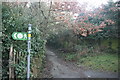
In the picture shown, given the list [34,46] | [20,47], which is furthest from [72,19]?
[20,47]

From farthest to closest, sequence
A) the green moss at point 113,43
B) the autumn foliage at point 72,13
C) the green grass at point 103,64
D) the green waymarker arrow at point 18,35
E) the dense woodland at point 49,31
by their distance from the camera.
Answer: the green moss at point 113,43
the green grass at point 103,64
the autumn foliage at point 72,13
the dense woodland at point 49,31
the green waymarker arrow at point 18,35

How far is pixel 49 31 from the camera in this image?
7188 millimetres

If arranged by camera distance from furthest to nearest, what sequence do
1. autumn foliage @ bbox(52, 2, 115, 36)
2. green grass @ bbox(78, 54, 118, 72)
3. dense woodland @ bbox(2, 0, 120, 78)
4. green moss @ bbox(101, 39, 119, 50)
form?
green moss @ bbox(101, 39, 119, 50) < green grass @ bbox(78, 54, 118, 72) < autumn foliage @ bbox(52, 2, 115, 36) < dense woodland @ bbox(2, 0, 120, 78)

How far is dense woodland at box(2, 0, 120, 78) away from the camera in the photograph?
2.69m

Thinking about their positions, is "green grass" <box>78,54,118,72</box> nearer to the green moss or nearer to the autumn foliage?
the autumn foliage

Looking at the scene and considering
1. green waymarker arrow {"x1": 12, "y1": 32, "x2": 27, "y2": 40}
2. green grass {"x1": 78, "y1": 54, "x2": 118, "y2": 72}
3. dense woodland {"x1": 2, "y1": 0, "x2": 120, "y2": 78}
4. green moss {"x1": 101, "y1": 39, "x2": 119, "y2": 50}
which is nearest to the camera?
green waymarker arrow {"x1": 12, "y1": 32, "x2": 27, "y2": 40}

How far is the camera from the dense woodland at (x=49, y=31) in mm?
2686

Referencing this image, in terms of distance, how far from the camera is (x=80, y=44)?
375 inches

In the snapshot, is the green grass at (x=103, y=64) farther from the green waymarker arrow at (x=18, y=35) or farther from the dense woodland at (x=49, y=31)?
the green waymarker arrow at (x=18, y=35)

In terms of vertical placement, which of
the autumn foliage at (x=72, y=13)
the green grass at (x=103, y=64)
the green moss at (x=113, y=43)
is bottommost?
the green grass at (x=103, y=64)

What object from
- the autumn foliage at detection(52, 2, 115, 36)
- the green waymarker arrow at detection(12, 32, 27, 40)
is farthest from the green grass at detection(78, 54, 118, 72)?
the green waymarker arrow at detection(12, 32, 27, 40)

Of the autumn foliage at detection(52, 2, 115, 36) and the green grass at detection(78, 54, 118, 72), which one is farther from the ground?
the autumn foliage at detection(52, 2, 115, 36)

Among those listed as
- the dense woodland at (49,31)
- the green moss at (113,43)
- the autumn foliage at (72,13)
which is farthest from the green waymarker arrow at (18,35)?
the green moss at (113,43)

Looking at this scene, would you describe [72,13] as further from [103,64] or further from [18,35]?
[18,35]
